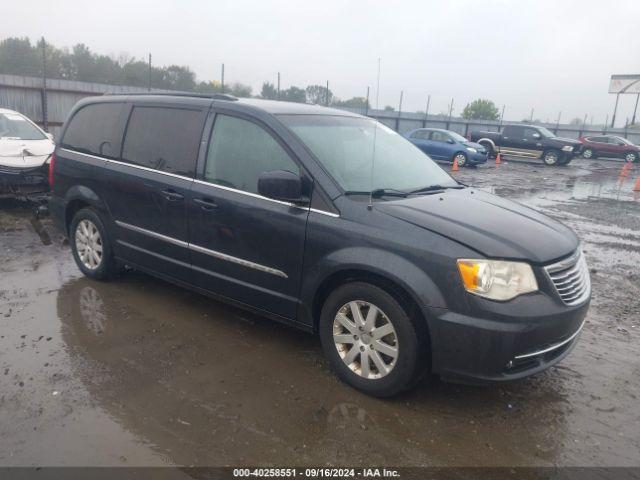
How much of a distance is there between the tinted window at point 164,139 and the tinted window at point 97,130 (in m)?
0.20

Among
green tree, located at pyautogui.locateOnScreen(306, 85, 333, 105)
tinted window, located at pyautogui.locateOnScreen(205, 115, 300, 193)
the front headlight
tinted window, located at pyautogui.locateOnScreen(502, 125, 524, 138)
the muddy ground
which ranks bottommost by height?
the muddy ground

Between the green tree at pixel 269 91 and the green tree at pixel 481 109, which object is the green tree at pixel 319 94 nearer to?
the green tree at pixel 269 91

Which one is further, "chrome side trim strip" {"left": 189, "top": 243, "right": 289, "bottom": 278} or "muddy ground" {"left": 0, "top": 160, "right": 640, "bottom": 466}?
"chrome side trim strip" {"left": 189, "top": 243, "right": 289, "bottom": 278}

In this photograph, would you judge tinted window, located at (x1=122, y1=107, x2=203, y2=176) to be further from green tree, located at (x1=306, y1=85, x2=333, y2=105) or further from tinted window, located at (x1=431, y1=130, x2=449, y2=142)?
green tree, located at (x1=306, y1=85, x2=333, y2=105)

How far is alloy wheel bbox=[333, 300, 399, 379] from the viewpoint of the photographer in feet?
10.6

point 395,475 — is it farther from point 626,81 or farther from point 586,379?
point 626,81

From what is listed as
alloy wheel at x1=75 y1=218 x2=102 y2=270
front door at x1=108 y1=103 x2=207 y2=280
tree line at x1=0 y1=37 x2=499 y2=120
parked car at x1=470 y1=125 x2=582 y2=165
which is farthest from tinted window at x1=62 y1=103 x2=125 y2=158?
parked car at x1=470 y1=125 x2=582 y2=165

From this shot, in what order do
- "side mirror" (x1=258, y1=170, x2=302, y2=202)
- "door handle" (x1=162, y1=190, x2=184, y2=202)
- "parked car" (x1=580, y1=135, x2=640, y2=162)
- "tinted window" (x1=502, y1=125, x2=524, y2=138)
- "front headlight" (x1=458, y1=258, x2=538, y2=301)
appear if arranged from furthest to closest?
"parked car" (x1=580, y1=135, x2=640, y2=162)
"tinted window" (x1=502, y1=125, x2=524, y2=138)
"door handle" (x1=162, y1=190, x2=184, y2=202)
"side mirror" (x1=258, y1=170, x2=302, y2=202)
"front headlight" (x1=458, y1=258, x2=538, y2=301)

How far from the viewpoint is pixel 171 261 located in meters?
4.42

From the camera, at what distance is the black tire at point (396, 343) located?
3.12 meters

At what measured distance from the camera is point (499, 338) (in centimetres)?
291

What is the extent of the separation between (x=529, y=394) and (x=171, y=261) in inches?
118

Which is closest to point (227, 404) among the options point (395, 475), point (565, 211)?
point (395, 475)

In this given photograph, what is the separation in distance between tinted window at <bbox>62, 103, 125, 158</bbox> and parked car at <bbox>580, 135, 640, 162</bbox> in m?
30.2
